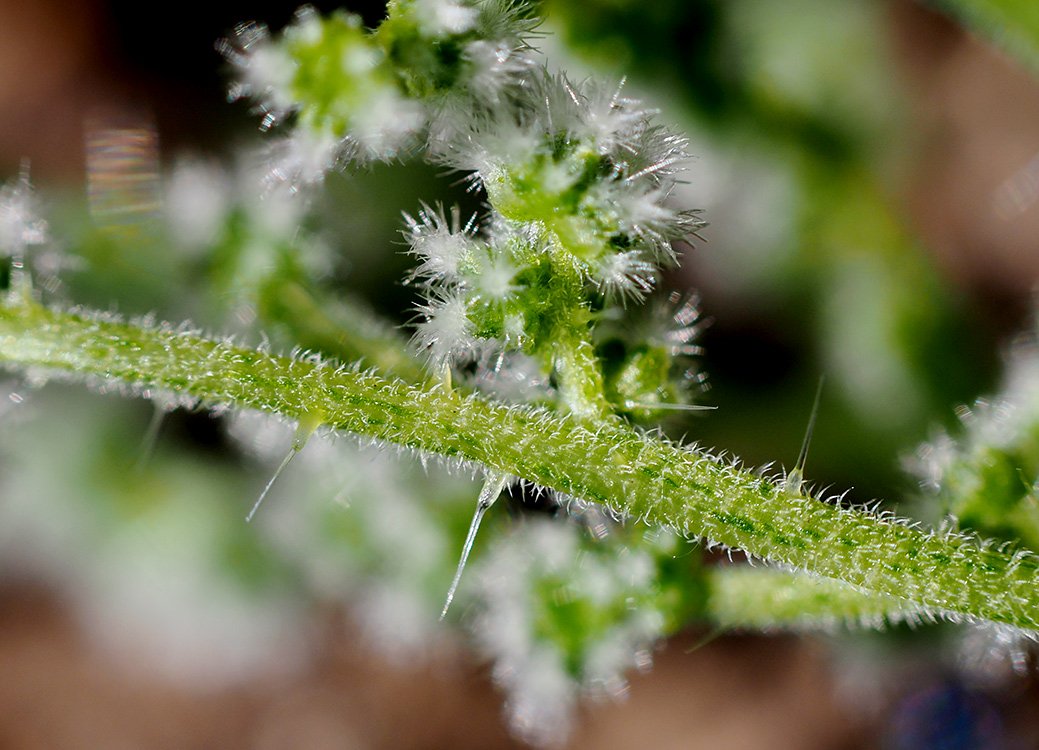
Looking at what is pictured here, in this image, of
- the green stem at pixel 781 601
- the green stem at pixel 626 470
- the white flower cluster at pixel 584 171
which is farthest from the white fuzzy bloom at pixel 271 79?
the green stem at pixel 781 601

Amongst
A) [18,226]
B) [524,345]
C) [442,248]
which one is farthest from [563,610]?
[18,226]

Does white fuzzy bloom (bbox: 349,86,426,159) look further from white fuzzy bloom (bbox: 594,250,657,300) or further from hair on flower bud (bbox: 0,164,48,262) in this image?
hair on flower bud (bbox: 0,164,48,262)

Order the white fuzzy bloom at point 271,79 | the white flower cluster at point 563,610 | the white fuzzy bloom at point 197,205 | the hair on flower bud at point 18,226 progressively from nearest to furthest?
1. the white fuzzy bloom at point 271,79
2. the hair on flower bud at point 18,226
3. the white flower cluster at point 563,610
4. the white fuzzy bloom at point 197,205

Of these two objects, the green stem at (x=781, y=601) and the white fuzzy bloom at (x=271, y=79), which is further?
the green stem at (x=781, y=601)

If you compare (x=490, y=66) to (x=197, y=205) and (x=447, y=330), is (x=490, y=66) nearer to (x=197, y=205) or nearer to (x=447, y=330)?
(x=447, y=330)

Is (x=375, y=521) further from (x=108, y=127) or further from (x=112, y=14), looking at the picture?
(x=112, y=14)

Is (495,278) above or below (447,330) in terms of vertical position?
above

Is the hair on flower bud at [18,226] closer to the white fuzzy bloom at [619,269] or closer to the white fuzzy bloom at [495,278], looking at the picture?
the white fuzzy bloom at [495,278]

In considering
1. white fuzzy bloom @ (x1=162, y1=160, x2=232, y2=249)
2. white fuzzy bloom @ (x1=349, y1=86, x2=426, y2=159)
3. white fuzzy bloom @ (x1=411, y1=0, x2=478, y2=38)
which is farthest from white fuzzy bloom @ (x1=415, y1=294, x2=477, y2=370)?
white fuzzy bloom @ (x1=162, y1=160, x2=232, y2=249)

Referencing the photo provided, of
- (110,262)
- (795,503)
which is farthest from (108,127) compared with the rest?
(795,503)
